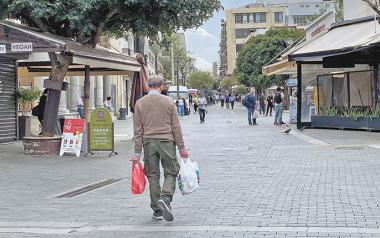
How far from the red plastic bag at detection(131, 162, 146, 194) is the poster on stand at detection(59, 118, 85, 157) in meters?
8.21

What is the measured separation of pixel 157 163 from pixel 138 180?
0.32 m

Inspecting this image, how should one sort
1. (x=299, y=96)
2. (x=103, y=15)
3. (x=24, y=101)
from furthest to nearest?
(x=299, y=96)
(x=24, y=101)
(x=103, y=15)

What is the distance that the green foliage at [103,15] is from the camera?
1558 centimetres

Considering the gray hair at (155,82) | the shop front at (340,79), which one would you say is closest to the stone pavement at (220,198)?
the gray hair at (155,82)

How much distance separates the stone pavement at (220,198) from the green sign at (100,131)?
0.31 meters

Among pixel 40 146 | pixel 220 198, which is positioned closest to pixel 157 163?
pixel 220 198

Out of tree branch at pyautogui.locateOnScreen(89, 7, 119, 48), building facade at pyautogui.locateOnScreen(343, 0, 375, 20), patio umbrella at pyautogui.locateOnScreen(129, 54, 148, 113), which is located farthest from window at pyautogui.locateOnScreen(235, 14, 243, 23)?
tree branch at pyautogui.locateOnScreen(89, 7, 119, 48)

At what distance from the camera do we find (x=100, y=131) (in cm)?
1530

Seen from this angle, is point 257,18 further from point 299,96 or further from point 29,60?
point 29,60

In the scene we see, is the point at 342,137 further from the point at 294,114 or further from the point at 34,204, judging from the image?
the point at 34,204

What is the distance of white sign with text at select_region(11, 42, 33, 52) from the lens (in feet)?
45.6

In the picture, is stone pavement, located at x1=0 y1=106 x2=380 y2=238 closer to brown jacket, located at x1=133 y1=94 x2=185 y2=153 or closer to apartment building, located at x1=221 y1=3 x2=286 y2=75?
brown jacket, located at x1=133 y1=94 x2=185 y2=153

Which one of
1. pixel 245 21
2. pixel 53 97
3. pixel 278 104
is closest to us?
pixel 53 97

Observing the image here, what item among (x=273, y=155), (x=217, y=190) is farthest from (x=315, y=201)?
(x=273, y=155)
